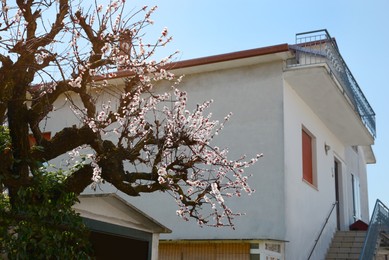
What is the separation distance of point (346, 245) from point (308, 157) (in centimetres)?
297

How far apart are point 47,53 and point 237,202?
7.79 metres

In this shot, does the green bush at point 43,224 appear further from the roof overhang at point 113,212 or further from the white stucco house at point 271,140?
the white stucco house at point 271,140

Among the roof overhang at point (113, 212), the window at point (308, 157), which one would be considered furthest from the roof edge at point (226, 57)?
the roof overhang at point (113, 212)

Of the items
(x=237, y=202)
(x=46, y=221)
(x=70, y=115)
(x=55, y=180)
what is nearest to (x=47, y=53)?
(x=55, y=180)

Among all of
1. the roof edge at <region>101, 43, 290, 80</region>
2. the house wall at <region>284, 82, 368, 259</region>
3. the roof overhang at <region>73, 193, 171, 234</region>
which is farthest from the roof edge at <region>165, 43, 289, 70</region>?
the roof overhang at <region>73, 193, 171, 234</region>

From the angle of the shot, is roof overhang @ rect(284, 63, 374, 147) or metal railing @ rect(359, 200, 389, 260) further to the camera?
roof overhang @ rect(284, 63, 374, 147)

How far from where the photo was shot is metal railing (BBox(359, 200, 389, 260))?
44.9 feet

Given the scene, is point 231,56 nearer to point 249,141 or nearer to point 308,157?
point 249,141

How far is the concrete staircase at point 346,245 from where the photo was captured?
1565 cm

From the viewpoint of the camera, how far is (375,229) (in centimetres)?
1490

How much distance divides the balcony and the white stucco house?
3 cm

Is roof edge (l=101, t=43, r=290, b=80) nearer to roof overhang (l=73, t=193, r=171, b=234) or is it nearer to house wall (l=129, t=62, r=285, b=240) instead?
house wall (l=129, t=62, r=285, b=240)

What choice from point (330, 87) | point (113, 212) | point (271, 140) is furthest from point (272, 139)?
point (113, 212)

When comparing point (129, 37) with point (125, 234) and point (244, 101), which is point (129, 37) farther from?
point (244, 101)
